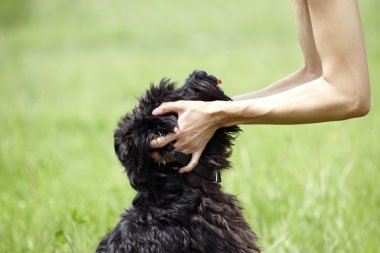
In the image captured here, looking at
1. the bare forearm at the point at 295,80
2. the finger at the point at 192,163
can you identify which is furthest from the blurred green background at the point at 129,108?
the finger at the point at 192,163

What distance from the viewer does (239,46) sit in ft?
47.2

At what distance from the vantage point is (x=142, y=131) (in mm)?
2930

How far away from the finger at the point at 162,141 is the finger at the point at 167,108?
0.34ft

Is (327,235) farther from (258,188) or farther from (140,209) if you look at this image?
(140,209)

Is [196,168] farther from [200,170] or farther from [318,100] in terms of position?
[318,100]

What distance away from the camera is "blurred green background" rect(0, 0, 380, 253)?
15.3ft

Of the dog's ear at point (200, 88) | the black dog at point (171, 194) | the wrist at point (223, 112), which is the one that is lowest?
the black dog at point (171, 194)

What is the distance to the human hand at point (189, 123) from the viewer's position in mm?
2900

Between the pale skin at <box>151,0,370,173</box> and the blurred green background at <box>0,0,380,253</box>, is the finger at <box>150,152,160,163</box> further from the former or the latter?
the blurred green background at <box>0,0,380,253</box>

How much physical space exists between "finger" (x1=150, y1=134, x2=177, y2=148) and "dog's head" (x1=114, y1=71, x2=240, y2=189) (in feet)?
0.06

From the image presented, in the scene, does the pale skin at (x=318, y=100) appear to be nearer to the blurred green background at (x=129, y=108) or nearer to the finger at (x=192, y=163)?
the finger at (x=192, y=163)

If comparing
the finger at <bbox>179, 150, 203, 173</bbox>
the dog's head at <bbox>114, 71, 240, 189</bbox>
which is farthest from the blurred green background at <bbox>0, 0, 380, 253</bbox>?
the finger at <bbox>179, 150, 203, 173</bbox>

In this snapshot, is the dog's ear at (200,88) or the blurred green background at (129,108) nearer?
the dog's ear at (200,88)

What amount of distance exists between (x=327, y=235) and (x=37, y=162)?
343 centimetres
